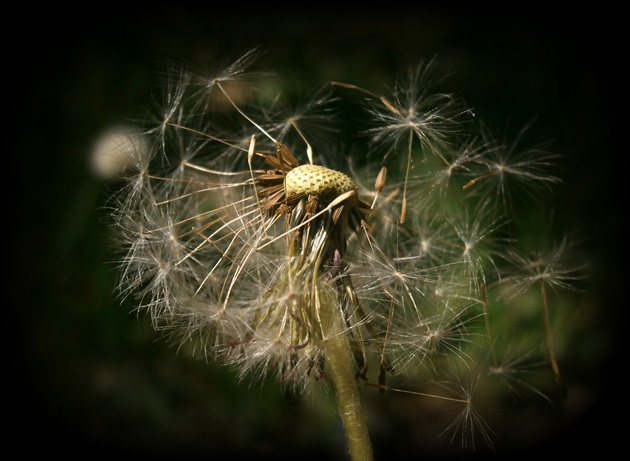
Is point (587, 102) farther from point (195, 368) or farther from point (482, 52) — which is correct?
point (195, 368)

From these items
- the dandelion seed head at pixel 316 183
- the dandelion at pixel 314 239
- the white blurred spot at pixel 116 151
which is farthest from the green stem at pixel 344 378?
the white blurred spot at pixel 116 151

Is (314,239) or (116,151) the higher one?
(116,151)

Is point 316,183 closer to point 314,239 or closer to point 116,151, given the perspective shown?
point 314,239

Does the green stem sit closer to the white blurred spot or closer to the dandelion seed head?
the dandelion seed head

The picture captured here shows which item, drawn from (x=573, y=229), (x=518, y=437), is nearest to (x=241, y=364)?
(x=518, y=437)

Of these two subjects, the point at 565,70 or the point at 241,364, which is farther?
the point at 565,70

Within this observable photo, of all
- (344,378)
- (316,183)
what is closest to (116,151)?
(316,183)

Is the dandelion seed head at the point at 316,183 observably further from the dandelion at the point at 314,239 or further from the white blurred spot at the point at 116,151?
the white blurred spot at the point at 116,151
